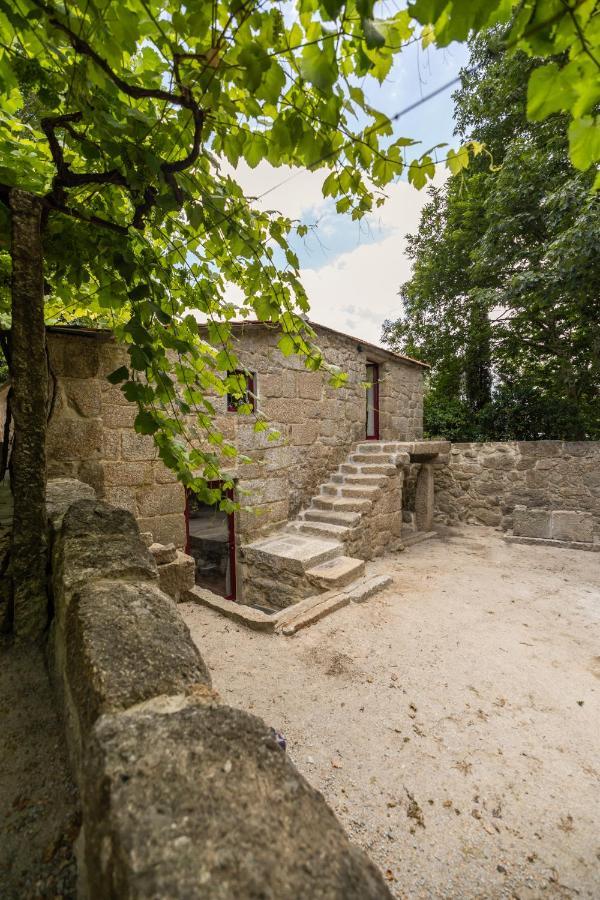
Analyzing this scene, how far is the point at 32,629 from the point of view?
1451 mm

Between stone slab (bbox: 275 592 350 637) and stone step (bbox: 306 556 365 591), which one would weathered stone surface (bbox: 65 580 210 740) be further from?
stone step (bbox: 306 556 365 591)

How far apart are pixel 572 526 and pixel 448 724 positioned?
5.15 m

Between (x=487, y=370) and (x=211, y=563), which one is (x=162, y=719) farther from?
(x=487, y=370)

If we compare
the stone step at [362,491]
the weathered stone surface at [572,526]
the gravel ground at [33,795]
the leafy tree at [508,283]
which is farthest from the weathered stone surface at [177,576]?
the leafy tree at [508,283]

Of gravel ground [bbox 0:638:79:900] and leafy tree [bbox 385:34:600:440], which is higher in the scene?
leafy tree [bbox 385:34:600:440]

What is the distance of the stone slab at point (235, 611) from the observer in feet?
10.7

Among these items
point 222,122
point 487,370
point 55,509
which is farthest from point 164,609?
point 487,370

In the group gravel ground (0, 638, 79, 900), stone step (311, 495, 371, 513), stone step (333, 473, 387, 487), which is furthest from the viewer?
stone step (333, 473, 387, 487)

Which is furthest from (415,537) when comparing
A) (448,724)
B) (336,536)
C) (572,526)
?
(448,724)

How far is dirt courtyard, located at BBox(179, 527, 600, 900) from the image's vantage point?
5.05 ft

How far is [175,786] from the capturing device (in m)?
0.61

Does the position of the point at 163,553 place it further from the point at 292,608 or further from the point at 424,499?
the point at 424,499

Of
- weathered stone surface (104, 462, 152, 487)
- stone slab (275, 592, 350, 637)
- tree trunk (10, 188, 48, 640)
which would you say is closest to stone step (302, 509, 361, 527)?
stone slab (275, 592, 350, 637)

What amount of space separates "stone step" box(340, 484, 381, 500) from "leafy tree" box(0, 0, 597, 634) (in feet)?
13.0
